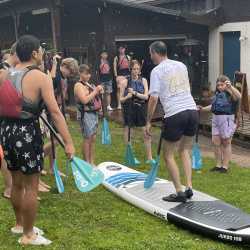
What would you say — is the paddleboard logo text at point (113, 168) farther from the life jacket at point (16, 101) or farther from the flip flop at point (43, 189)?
the life jacket at point (16, 101)

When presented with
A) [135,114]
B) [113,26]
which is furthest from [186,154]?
[113,26]

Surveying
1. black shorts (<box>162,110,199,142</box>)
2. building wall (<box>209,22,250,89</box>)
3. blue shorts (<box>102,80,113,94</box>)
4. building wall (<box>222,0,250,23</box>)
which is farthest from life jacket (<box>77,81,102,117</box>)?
building wall (<box>222,0,250,23</box>)

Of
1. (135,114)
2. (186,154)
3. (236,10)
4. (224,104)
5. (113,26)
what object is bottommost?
(186,154)

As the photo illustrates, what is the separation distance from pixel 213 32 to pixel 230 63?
1188 millimetres

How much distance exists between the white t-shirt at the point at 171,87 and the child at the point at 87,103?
1.49 meters

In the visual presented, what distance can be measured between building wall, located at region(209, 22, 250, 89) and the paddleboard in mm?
8929

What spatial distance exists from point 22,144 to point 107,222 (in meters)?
1.58

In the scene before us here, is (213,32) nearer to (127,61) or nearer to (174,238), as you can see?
(127,61)

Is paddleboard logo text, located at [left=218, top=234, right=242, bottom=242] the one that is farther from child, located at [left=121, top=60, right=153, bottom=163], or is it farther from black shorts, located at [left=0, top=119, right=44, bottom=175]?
child, located at [left=121, top=60, right=153, bottom=163]

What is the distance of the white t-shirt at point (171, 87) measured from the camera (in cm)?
570

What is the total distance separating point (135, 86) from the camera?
8.23 meters

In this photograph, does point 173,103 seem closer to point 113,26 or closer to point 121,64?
point 121,64

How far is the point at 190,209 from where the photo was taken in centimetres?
548

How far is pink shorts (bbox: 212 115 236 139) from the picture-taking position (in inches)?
302
